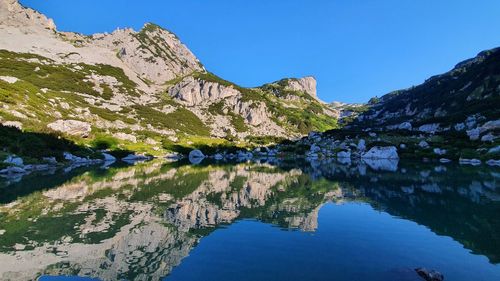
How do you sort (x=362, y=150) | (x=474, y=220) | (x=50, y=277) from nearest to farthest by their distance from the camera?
(x=50, y=277)
(x=474, y=220)
(x=362, y=150)

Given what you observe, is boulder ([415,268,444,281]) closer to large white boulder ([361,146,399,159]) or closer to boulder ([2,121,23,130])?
boulder ([2,121,23,130])

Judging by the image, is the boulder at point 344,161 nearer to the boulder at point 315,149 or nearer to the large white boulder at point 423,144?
the boulder at point 315,149

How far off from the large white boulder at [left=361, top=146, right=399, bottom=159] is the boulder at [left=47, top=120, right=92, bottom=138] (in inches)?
4805

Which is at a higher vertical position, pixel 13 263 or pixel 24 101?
pixel 24 101

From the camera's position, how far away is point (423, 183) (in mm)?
63312

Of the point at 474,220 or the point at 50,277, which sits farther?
the point at 474,220

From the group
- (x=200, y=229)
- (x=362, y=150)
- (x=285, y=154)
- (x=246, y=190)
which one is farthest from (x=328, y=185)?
(x=285, y=154)

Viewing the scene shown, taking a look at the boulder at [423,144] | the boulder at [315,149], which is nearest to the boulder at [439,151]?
the boulder at [423,144]

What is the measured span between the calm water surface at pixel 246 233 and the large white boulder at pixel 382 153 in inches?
3550

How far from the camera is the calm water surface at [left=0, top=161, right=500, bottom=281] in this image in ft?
66.2

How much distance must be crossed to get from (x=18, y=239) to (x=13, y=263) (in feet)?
22.5

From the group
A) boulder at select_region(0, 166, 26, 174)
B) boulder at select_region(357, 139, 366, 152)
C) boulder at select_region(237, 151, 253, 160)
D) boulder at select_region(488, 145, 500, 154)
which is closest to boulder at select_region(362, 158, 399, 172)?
boulder at select_region(357, 139, 366, 152)

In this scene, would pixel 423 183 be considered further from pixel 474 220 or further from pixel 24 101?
pixel 24 101

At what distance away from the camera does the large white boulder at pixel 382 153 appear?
473 feet
